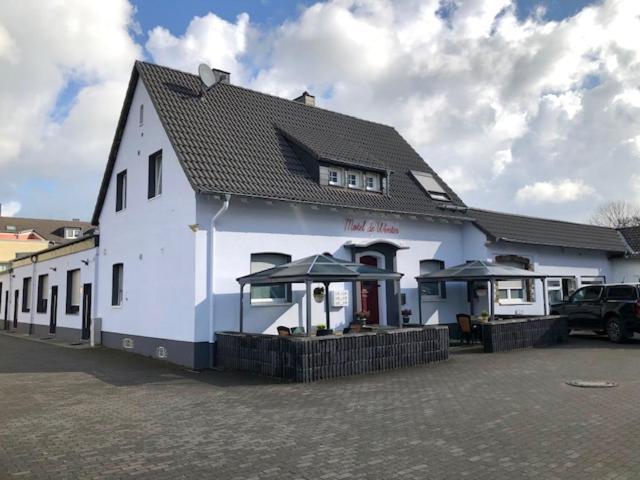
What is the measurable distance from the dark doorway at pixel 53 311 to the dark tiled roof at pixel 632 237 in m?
27.3

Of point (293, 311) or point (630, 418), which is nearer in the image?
point (630, 418)

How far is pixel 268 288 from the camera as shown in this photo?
14.9 m

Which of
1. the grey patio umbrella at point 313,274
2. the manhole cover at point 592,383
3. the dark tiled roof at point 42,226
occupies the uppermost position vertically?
the dark tiled roof at point 42,226

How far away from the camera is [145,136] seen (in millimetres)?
16797

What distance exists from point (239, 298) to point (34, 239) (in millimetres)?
46314

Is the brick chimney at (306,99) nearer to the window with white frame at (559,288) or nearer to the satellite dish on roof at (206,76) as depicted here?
the satellite dish on roof at (206,76)

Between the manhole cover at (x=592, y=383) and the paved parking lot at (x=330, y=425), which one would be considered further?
the manhole cover at (x=592, y=383)

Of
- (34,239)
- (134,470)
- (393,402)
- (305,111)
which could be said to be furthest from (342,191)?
(34,239)

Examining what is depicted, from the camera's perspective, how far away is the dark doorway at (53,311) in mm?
23906

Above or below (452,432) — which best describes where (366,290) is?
above

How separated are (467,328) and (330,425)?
A: 10836 millimetres

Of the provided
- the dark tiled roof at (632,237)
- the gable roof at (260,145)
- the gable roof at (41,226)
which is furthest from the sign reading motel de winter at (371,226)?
the gable roof at (41,226)

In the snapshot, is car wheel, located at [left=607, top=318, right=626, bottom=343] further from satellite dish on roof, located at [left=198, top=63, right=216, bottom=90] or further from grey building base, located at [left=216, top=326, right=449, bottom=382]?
satellite dish on roof, located at [left=198, top=63, right=216, bottom=90]

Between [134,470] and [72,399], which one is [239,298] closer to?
[72,399]
